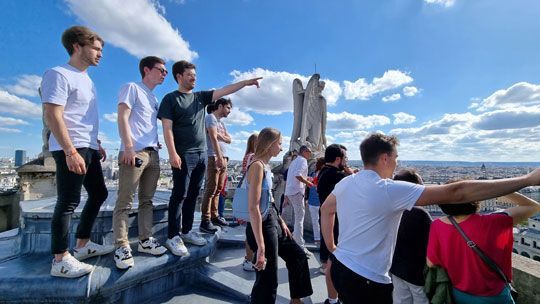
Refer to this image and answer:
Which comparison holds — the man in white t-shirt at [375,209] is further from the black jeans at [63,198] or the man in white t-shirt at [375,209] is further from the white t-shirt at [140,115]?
the black jeans at [63,198]

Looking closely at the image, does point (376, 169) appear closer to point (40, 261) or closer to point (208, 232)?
point (208, 232)

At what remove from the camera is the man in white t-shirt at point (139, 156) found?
275 cm

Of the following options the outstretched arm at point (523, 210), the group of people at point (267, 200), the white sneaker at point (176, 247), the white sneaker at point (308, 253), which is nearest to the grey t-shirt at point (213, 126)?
the group of people at point (267, 200)

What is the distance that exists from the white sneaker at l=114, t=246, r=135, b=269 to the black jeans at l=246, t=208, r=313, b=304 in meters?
1.16

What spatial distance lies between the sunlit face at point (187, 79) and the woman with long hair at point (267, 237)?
1.33m

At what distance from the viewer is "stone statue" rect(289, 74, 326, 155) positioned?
339 inches

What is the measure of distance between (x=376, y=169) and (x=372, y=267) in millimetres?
634

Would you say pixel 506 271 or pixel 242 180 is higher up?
pixel 242 180

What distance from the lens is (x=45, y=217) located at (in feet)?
10.2

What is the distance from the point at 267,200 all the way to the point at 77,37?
2331mm

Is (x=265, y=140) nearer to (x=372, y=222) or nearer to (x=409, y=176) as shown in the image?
(x=372, y=222)

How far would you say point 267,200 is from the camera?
2.59m

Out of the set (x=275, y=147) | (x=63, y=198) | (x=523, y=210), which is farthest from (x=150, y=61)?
(x=523, y=210)

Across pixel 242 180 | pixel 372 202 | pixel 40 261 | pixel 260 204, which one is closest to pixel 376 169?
pixel 372 202
